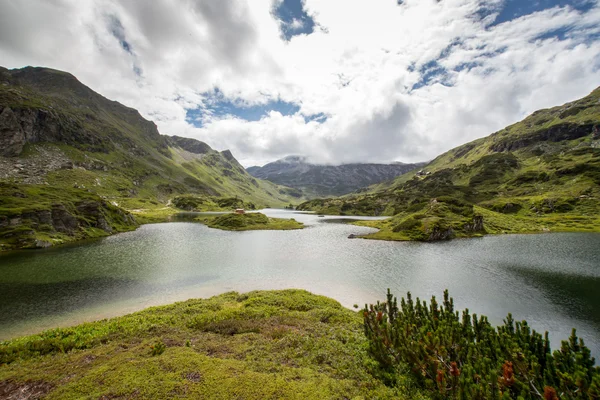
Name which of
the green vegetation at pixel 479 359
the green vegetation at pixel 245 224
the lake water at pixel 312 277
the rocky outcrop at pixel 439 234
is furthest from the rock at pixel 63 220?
the rocky outcrop at pixel 439 234

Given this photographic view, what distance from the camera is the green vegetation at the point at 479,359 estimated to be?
12.1 metres

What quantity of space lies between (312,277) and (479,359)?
45.9 meters

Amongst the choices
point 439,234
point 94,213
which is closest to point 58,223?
point 94,213

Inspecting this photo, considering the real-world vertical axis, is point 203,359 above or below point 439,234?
below

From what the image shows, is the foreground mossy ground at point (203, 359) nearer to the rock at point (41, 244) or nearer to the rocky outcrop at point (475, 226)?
the rock at point (41, 244)

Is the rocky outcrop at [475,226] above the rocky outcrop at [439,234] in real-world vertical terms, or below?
above

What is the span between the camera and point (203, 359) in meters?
21.8

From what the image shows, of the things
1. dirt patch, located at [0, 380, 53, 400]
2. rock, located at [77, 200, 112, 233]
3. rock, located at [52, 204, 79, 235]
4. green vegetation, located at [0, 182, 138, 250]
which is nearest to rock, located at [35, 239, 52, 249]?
green vegetation, located at [0, 182, 138, 250]

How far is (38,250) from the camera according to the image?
263 feet

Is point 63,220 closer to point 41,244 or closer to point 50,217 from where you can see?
point 50,217

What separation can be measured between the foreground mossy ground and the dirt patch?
0.09 meters

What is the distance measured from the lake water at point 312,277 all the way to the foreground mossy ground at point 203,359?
13035mm

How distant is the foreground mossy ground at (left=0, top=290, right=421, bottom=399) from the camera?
17.7 meters

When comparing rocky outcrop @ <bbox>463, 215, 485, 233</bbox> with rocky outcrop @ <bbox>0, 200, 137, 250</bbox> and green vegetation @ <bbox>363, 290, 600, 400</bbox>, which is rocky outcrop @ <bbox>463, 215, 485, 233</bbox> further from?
rocky outcrop @ <bbox>0, 200, 137, 250</bbox>
